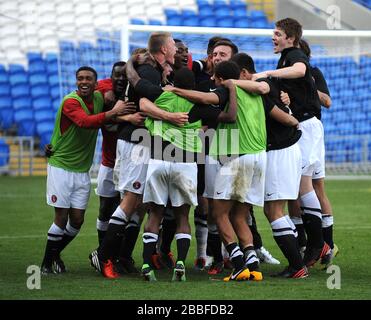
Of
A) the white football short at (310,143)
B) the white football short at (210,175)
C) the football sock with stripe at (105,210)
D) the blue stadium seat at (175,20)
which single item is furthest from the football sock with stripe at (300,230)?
the blue stadium seat at (175,20)

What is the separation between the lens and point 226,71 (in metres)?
8.37

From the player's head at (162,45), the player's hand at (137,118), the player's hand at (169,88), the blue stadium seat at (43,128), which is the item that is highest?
the player's head at (162,45)

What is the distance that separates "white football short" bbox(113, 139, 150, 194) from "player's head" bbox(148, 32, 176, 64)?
A: 0.93m

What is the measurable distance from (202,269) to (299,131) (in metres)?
1.88

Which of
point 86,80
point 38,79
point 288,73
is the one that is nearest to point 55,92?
point 38,79

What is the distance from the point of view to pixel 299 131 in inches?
348

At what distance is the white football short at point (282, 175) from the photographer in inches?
336

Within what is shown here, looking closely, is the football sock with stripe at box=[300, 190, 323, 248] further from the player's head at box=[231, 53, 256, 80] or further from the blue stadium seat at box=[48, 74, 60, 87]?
the blue stadium seat at box=[48, 74, 60, 87]

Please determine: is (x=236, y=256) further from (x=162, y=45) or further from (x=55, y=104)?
(x=55, y=104)

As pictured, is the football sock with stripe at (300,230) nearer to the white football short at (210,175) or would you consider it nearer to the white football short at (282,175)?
the white football short at (282,175)

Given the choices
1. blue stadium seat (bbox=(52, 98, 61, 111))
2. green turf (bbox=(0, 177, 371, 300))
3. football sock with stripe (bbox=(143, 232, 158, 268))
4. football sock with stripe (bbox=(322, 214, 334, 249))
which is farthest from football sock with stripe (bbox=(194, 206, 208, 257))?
blue stadium seat (bbox=(52, 98, 61, 111))

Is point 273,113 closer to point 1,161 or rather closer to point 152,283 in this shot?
point 152,283

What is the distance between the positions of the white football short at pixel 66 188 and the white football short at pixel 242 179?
156 cm
